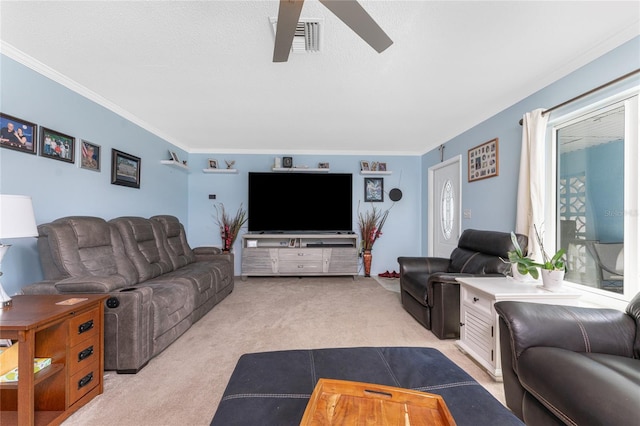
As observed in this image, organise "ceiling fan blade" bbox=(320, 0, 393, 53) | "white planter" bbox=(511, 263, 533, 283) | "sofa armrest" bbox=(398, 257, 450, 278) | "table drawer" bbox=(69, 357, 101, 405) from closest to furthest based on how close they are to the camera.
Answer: "ceiling fan blade" bbox=(320, 0, 393, 53) < "table drawer" bbox=(69, 357, 101, 405) < "white planter" bbox=(511, 263, 533, 283) < "sofa armrest" bbox=(398, 257, 450, 278)

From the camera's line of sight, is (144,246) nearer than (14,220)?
No

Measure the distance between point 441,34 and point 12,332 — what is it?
291cm

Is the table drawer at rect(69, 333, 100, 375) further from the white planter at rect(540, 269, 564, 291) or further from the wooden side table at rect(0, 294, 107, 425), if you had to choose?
the white planter at rect(540, 269, 564, 291)

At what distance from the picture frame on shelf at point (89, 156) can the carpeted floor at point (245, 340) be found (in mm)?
1951

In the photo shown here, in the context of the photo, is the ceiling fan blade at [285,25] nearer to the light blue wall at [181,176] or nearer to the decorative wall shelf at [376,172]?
the light blue wall at [181,176]

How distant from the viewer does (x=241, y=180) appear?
4.77 metres

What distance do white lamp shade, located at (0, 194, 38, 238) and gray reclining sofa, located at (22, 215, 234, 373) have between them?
1.61ft

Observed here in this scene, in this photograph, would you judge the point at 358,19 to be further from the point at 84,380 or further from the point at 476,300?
the point at 84,380

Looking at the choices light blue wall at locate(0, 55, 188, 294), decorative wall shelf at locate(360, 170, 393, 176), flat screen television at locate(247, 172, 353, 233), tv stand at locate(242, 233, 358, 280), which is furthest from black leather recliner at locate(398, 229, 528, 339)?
light blue wall at locate(0, 55, 188, 294)

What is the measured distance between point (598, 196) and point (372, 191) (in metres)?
3.16

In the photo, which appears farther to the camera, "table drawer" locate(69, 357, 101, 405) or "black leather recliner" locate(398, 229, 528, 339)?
"black leather recliner" locate(398, 229, 528, 339)

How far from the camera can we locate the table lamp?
1.30m

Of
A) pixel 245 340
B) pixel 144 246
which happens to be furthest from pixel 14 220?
pixel 245 340

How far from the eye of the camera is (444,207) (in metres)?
4.19
